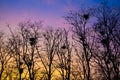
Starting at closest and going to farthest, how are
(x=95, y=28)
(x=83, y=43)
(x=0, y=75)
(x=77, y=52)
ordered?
(x=95, y=28)
(x=83, y=43)
(x=77, y=52)
(x=0, y=75)

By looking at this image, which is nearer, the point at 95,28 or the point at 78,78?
the point at 95,28

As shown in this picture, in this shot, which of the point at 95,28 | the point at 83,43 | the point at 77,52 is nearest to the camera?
the point at 95,28

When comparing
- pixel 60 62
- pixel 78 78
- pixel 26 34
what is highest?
pixel 26 34

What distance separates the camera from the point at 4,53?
3275 centimetres

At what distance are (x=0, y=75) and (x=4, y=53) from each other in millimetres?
3052

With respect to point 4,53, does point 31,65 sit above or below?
below

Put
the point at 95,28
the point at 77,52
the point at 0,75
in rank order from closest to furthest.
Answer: the point at 95,28
the point at 77,52
the point at 0,75

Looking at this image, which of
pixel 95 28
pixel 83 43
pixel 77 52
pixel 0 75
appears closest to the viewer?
pixel 95 28

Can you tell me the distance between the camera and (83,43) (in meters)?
25.5

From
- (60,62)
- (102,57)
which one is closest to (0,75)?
(60,62)

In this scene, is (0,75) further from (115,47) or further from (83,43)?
(115,47)

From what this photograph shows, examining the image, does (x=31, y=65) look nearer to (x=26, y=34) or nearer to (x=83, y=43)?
(x=26, y=34)

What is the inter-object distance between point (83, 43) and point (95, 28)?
123 inches

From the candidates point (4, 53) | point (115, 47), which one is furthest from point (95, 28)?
point (4, 53)
